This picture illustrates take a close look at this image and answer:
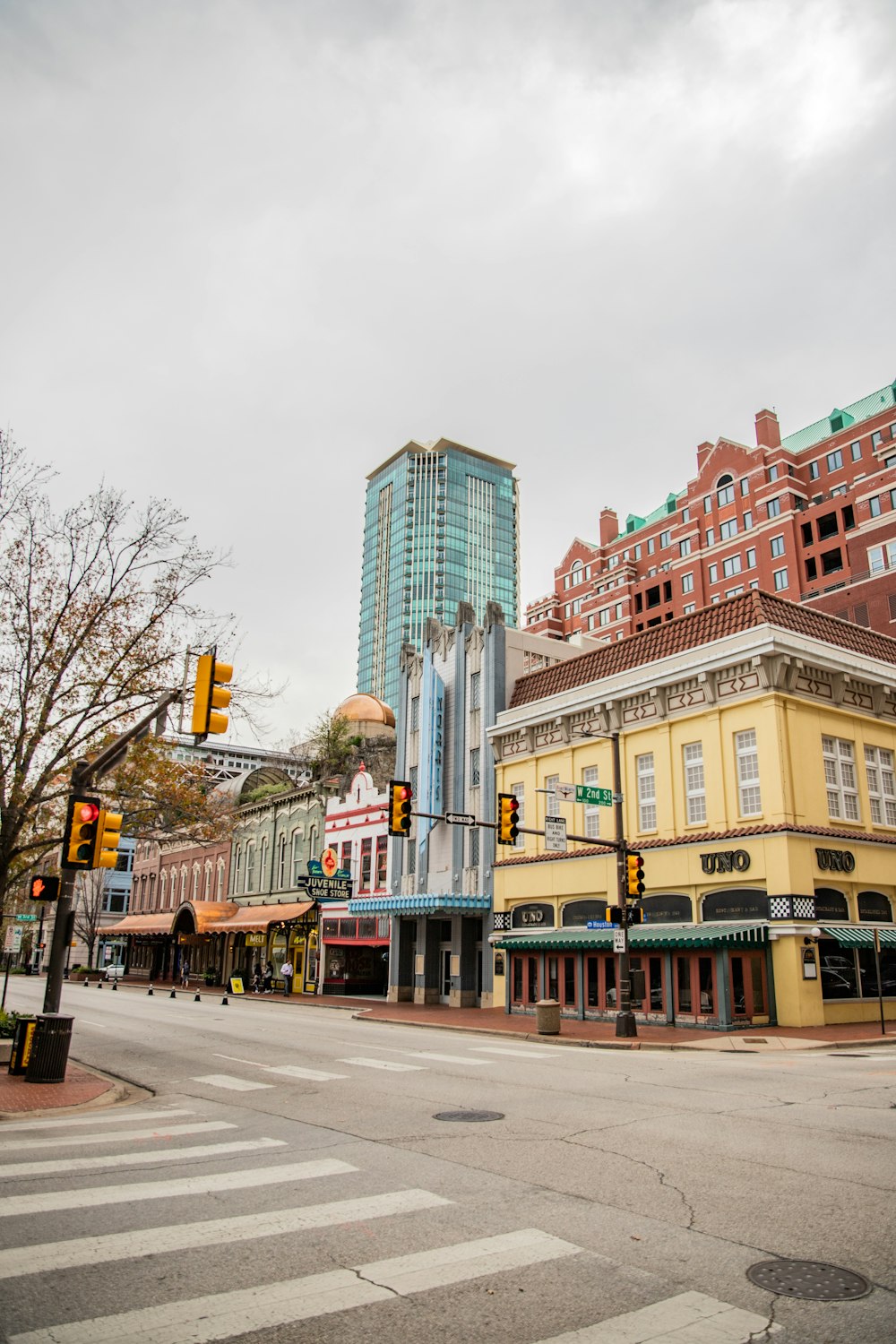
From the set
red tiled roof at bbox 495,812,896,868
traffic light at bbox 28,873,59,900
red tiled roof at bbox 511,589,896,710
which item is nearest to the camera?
traffic light at bbox 28,873,59,900

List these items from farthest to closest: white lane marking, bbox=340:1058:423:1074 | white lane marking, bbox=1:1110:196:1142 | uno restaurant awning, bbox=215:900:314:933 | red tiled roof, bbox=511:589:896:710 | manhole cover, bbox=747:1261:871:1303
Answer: uno restaurant awning, bbox=215:900:314:933 < red tiled roof, bbox=511:589:896:710 < white lane marking, bbox=340:1058:423:1074 < white lane marking, bbox=1:1110:196:1142 < manhole cover, bbox=747:1261:871:1303

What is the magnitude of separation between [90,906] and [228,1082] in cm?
7035

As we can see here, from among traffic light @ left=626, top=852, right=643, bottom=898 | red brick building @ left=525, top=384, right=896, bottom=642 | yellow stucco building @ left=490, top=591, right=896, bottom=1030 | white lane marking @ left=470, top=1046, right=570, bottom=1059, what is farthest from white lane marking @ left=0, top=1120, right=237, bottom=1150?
red brick building @ left=525, top=384, right=896, bottom=642

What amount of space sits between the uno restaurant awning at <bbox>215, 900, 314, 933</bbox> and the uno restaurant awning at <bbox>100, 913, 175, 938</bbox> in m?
8.79

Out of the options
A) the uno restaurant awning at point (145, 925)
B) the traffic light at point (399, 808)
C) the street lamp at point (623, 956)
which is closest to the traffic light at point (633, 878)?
the street lamp at point (623, 956)

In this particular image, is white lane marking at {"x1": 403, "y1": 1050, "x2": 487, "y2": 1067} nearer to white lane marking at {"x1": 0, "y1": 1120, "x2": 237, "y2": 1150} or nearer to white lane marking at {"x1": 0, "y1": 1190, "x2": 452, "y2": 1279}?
white lane marking at {"x1": 0, "y1": 1120, "x2": 237, "y2": 1150}

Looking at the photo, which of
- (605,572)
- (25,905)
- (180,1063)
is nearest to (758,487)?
(605,572)

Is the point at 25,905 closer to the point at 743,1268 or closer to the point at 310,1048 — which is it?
the point at 310,1048

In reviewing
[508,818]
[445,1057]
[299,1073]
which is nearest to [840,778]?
[508,818]

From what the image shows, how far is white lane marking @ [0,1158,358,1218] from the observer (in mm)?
7445

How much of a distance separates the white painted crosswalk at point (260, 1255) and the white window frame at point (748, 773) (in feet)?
65.0

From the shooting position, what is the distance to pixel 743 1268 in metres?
5.92

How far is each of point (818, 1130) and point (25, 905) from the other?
7709cm

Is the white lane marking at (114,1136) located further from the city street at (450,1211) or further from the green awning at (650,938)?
the green awning at (650,938)
